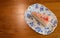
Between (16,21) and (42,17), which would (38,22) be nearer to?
(42,17)

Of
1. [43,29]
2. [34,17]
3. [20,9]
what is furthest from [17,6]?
[43,29]

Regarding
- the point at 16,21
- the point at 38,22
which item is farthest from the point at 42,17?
the point at 16,21

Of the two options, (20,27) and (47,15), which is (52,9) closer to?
(47,15)
